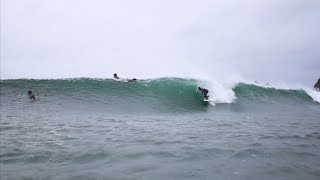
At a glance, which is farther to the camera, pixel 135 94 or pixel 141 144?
pixel 135 94

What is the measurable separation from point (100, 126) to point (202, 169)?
17.3 ft

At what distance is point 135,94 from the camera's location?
1870 cm

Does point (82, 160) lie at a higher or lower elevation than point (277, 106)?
lower

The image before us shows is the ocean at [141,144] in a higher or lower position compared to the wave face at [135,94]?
lower

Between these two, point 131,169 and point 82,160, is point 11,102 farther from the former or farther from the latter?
point 131,169

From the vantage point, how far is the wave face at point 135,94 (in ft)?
53.5

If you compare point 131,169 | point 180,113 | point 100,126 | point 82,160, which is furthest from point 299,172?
point 180,113

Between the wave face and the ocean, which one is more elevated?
the wave face

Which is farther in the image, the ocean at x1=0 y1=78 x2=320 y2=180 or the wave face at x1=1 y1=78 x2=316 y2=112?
the wave face at x1=1 y1=78 x2=316 y2=112

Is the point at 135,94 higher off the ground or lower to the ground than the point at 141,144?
higher

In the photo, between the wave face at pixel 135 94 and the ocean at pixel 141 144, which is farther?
the wave face at pixel 135 94

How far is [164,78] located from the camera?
22844mm

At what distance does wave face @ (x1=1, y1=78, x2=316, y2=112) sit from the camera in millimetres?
16312

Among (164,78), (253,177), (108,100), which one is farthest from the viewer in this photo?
(164,78)
